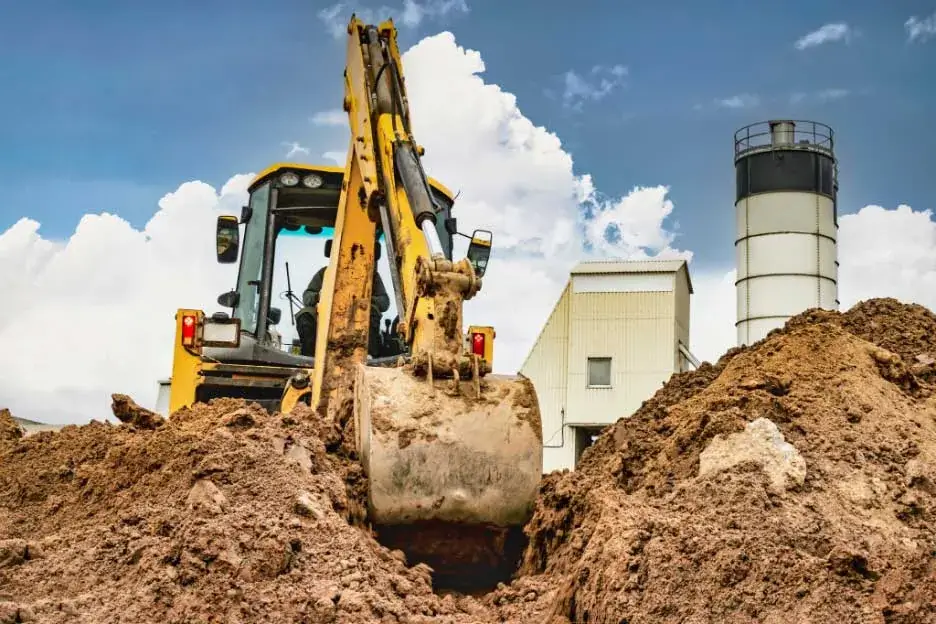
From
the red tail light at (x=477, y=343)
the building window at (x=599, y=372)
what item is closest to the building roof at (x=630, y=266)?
the building window at (x=599, y=372)

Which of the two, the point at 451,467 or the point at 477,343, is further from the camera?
the point at 477,343

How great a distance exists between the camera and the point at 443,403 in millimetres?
5297

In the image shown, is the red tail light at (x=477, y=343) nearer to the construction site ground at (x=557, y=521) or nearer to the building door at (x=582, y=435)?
the construction site ground at (x=557, y=521)

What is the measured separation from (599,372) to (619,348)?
25.0 inches

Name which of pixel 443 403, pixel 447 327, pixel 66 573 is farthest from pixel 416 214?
pixel 66 573

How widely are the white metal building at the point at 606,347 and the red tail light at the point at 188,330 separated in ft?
46.8

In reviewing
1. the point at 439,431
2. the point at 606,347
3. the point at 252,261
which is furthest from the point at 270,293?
the point at 606,347

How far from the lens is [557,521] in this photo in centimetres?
539

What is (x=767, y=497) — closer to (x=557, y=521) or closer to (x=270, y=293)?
(x=557, y=521)

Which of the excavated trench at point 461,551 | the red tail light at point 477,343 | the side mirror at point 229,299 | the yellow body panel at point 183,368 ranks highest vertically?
the side mirror at point 229,299

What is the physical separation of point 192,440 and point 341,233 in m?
2.39

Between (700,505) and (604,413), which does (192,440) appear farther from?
(604,413)

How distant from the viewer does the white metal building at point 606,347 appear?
2152cm

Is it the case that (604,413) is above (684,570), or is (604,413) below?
above
